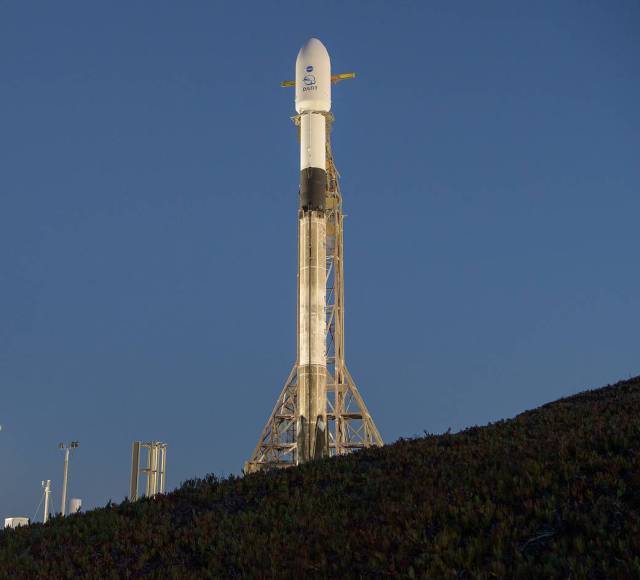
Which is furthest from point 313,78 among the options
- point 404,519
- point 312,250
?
point 404,519

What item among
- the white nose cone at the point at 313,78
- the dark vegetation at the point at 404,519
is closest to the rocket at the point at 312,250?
the white nose cone at the point at 313,78

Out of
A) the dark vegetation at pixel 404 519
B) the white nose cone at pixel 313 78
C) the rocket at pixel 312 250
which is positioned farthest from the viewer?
the white nose cone at pixel 313 78

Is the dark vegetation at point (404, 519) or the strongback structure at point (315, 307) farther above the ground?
the strongback structure at point (315, 307)

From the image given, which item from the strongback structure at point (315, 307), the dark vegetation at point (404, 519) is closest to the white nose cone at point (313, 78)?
the strongback structure at point (315, 307)

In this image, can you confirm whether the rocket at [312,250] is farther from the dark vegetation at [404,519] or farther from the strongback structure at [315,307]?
the dark vegetation at [404,519]

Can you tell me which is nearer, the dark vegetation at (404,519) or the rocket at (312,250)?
the dark vegetation at (404,519)

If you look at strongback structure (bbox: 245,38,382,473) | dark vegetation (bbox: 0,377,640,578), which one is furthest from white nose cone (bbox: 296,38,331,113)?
dark vegetation (bbox: 0,377,640,578)

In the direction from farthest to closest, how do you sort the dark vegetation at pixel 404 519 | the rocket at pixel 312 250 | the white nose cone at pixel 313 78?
the white nose cone at pixel 313 78 < the rocket at pixel 312 250 < the dark vegetation at pixel 404 519
